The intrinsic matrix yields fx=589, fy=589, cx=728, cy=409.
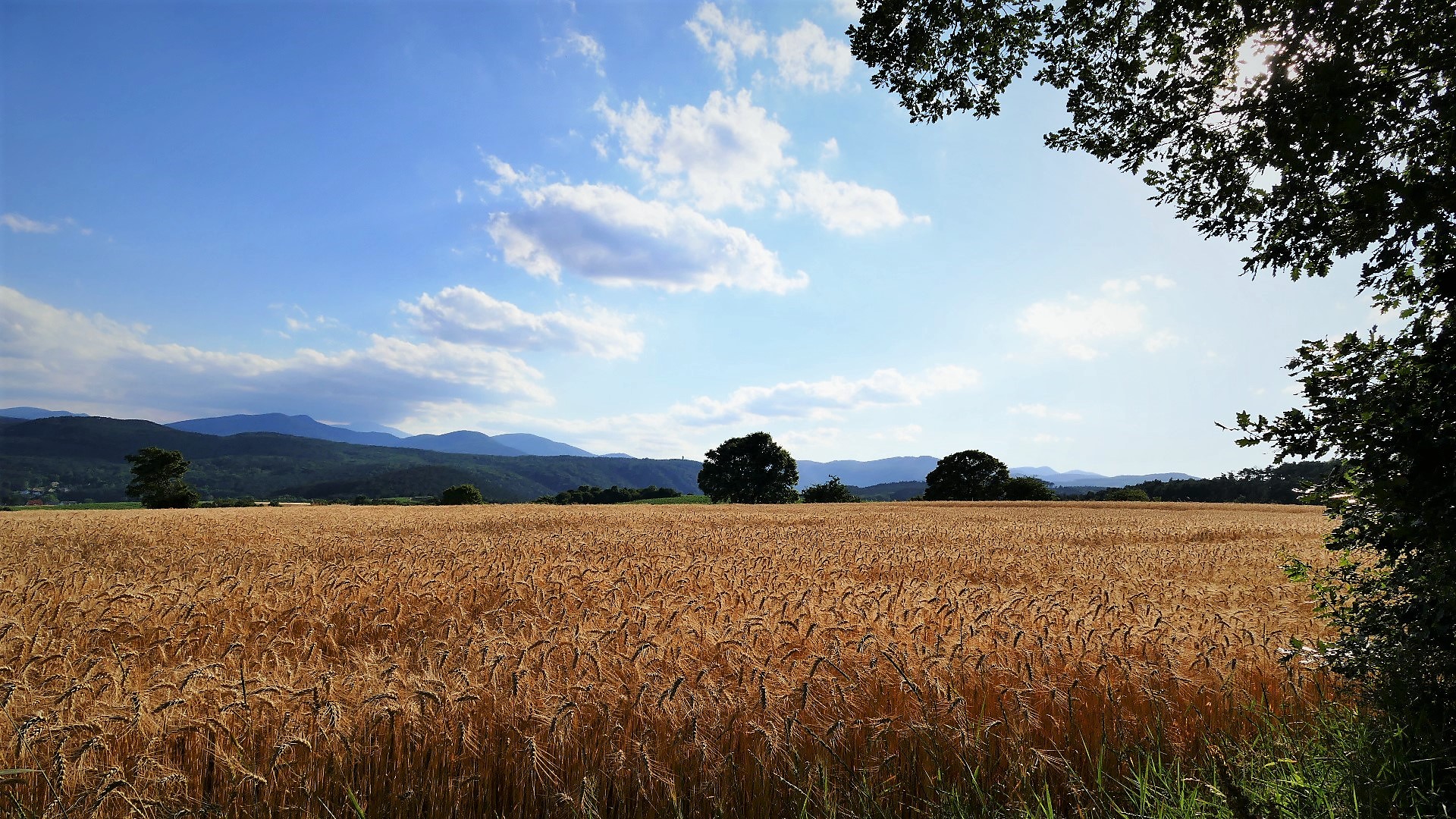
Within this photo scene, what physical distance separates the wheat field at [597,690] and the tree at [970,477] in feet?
234

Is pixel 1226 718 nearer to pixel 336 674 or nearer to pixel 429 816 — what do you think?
pixel 429 816

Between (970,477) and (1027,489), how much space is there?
6496 millimetres

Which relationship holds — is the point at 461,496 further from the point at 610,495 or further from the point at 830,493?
the point at 830,493

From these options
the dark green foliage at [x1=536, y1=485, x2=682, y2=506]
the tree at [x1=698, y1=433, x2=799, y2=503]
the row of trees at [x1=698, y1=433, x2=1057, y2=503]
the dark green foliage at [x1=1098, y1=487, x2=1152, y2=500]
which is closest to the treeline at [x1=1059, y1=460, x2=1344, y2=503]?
the dark green foliage at [x1=1098, y1=487, x2=1152, y2=500]

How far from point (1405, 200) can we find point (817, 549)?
9187 millimetres

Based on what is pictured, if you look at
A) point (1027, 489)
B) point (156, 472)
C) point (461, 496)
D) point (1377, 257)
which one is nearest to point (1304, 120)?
point (1377, 257)

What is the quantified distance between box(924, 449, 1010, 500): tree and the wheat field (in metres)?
71.3

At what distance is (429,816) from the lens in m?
3.05

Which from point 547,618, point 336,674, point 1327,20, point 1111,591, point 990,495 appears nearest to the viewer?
point 1327,20

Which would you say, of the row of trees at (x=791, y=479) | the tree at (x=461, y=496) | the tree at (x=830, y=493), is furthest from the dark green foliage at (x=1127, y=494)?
the tree at (x=461, y=496)

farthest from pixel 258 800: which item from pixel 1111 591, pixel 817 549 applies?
pixel 817 549

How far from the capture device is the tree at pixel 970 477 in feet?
239

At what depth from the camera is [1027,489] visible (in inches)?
2805

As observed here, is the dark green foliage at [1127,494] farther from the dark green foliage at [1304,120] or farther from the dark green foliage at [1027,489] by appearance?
the dark green foliage at [1304,120]
